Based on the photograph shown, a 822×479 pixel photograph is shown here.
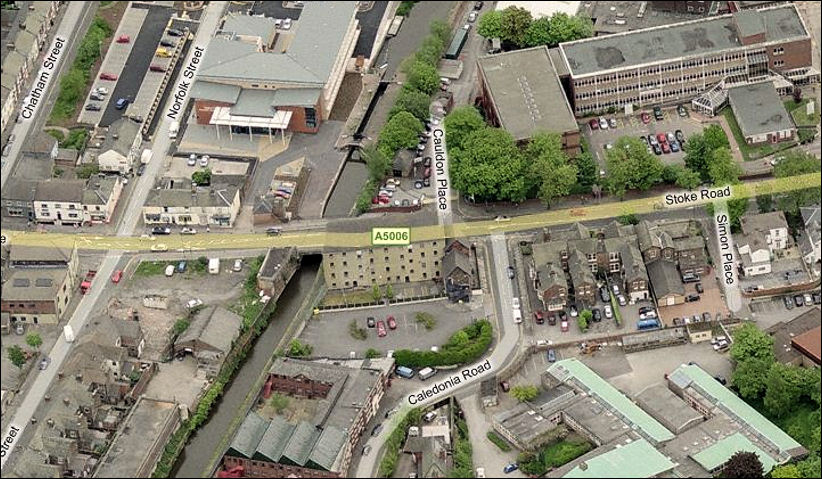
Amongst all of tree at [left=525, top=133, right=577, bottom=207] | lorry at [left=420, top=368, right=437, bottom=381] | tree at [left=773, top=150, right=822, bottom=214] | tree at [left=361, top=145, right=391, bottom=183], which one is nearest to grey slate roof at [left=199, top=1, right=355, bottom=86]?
tree at [left=361, top=145, right=391, bottom=183]

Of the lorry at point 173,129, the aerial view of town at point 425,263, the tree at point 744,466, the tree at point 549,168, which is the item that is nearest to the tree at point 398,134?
the aerial view of town at point 425,263

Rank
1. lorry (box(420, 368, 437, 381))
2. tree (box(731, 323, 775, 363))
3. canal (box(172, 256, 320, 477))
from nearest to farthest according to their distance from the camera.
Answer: canal (box(172, 256, 320, 477)), tree (box(731, 323, 775, 363)), lorry (box(420, 368, 437, 381))

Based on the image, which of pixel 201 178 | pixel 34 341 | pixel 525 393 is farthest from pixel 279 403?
pixel 201 178

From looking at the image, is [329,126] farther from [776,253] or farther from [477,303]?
[776,253]

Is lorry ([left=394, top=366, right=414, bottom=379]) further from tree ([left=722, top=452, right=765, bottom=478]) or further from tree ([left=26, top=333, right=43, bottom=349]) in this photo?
tree ([left=26, top=333, right=43, bottom=349])

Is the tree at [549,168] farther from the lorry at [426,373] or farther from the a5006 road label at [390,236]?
the lorry at [426,373]

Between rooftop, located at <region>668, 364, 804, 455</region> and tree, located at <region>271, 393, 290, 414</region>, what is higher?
rooftop, located at <region>668, 364, 804, 455</region>

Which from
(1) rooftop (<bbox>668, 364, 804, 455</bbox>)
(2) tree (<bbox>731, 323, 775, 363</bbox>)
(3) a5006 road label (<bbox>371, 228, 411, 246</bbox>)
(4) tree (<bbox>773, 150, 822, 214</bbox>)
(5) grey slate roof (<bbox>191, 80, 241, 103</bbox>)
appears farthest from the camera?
(5) grey slate roof (<bbox>191, 80, 241, 103</bbox>)
